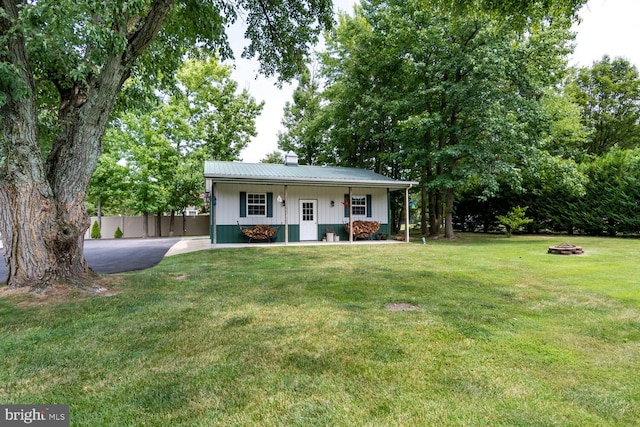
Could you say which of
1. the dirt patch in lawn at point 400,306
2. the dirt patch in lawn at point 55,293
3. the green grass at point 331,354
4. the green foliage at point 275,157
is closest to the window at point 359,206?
the green grass at point 331,354

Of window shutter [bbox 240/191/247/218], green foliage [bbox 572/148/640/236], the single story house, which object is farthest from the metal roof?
green foliage [bbox 572/148/640/236]

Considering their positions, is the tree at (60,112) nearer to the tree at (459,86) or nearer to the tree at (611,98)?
the tree at (459,86)

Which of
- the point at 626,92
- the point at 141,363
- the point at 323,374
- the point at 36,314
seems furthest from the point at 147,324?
the point at 626,92

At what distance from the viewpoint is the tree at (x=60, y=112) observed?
151 inches

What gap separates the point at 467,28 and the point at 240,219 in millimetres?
11673

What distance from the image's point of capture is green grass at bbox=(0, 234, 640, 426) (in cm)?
187

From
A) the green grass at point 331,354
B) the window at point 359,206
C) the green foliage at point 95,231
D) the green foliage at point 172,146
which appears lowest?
the green grass at point 331,354

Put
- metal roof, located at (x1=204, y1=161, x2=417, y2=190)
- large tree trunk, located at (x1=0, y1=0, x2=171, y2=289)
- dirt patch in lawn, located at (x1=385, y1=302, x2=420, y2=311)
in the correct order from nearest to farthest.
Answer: dirt patch in lawn, located at (x1=385, y1=302, x2=420, y2=311), large tree trunk, located at (x1=0, y1=0, x2=171, y2=289), metal roof, located at (x1=204, y1=161, x2=417, y2=190)

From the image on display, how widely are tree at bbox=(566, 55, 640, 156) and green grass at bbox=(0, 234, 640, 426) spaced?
1021 inches

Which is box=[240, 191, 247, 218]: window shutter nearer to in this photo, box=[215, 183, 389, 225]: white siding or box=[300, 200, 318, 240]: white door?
box=[215, 183, 389, 225]: white siding

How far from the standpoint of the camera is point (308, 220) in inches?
528

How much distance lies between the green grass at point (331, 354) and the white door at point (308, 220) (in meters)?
8.20


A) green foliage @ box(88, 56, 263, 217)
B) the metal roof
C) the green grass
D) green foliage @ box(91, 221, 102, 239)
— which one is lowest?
the green grass

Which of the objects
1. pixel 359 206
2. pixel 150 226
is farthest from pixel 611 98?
pixel 150 226
